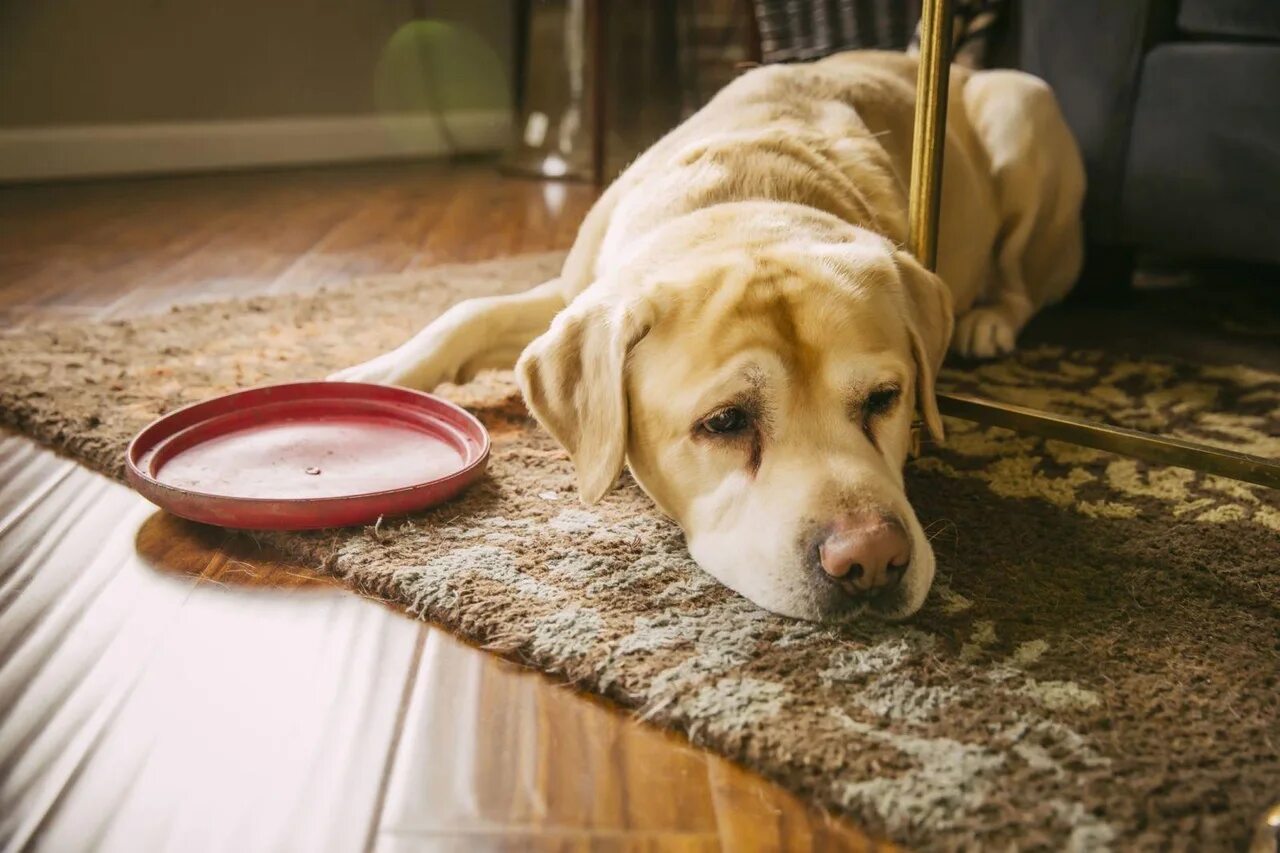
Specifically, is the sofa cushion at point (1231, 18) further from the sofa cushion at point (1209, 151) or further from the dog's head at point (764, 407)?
the dog's head at point (764, 407)

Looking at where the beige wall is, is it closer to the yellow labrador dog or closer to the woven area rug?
the woven area rug

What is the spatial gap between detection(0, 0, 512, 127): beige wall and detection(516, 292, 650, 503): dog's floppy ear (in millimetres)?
4711

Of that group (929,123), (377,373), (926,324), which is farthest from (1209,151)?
(377,373)

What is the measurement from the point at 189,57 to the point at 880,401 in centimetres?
529

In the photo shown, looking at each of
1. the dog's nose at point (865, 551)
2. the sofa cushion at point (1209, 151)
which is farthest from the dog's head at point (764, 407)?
the sofa cushion at point (1209, 151)


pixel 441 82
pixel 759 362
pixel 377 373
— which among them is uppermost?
pixel 759 362

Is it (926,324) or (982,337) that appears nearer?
(926,324)

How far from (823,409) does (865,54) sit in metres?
1.81

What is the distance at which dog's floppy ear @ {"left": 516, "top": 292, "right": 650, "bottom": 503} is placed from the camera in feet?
5.30

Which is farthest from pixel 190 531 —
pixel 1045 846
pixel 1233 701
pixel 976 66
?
pixel 976 66

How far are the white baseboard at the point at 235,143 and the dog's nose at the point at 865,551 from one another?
520 centimetres

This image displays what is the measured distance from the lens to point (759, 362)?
5.04ft

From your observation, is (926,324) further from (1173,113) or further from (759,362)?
(1173,113)

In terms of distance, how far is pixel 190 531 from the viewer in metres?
1.77
